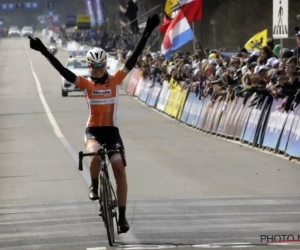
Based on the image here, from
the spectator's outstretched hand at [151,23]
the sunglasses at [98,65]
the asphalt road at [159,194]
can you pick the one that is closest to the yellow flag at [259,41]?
the asphalt road at [159,194]

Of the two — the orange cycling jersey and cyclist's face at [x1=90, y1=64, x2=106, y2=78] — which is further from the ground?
cyclist's face at [x1=90, y1=64, x2=106, y2=78]

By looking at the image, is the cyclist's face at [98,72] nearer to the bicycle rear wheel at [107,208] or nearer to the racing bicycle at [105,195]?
the racing bicycle at [105,195]

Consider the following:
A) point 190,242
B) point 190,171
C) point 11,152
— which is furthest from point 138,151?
point 190,242

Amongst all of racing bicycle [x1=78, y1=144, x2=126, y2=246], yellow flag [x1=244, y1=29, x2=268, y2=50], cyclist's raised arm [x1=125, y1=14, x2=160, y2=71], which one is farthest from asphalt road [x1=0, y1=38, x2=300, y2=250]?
yellow flag [x1=244, y1=29, x2=268, y2=50]

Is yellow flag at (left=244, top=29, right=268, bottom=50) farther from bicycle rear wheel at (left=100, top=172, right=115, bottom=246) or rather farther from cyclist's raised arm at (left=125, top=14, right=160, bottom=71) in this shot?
bicycle rear wheel at (left=100, top=172, right=115, bottom=246)

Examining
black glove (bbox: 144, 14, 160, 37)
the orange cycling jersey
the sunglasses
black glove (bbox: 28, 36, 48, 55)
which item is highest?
black glove (bbox: 144, 14, 160, 37)

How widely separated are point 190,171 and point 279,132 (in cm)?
304

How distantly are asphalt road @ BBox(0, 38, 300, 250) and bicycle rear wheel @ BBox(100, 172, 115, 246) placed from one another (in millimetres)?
143

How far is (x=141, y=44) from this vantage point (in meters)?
11.1

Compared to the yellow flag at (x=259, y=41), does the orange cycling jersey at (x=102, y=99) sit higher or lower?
higher

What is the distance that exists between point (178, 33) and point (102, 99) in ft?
56.9

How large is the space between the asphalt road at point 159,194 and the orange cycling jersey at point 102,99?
43.4 inches

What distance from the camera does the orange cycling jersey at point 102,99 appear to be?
424 inches

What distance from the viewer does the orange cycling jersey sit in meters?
10.8
